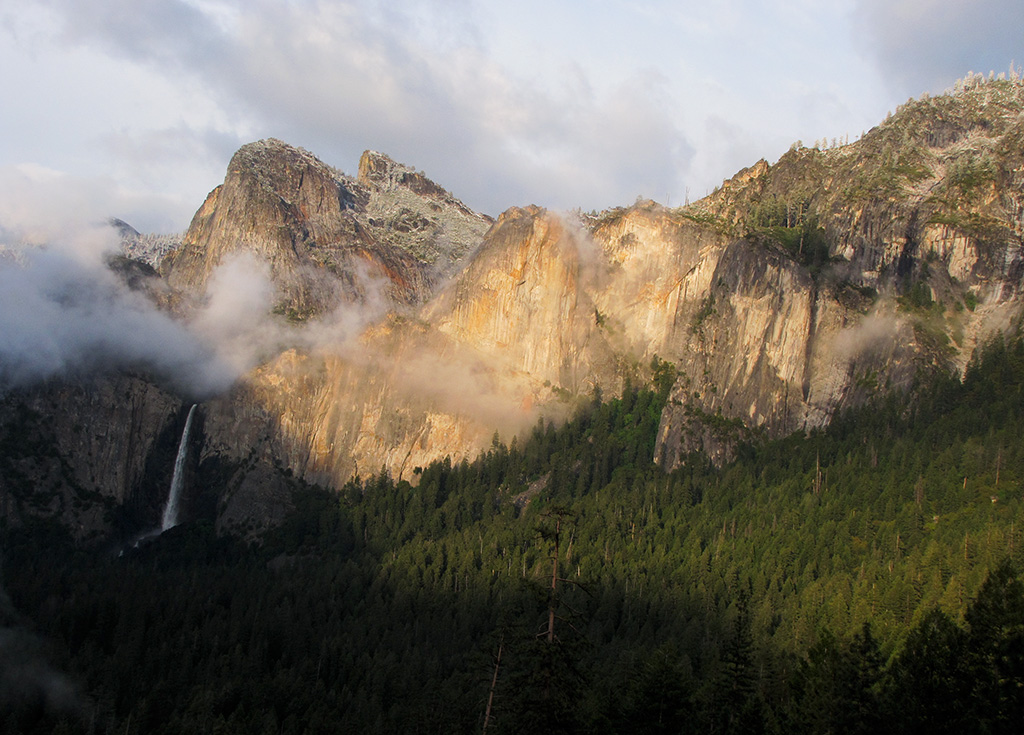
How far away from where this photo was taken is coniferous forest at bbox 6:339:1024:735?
65188 mm

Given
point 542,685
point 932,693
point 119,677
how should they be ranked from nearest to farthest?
point 542,685, point 932,693, point 119,677

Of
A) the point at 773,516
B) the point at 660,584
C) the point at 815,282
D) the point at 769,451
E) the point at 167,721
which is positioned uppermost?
the point at 815,282

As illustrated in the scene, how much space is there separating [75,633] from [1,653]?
12759mm

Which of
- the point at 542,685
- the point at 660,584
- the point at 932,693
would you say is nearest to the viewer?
the point at 542,685

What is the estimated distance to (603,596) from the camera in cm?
13500

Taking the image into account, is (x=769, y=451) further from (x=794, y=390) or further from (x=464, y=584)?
(x=464, y=584)

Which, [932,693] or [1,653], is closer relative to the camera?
[932,693]

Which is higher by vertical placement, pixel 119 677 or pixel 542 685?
pixel 542 685

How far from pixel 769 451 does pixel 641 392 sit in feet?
116

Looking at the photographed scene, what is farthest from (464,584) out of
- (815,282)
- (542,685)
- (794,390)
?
(542,685)

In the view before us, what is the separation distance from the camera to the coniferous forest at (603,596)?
65188 millimetres

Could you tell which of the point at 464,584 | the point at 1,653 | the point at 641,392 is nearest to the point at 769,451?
the point at 641,392

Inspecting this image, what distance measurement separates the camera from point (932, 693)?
6375 cm

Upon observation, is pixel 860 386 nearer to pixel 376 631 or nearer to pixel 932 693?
pixel 376 631
